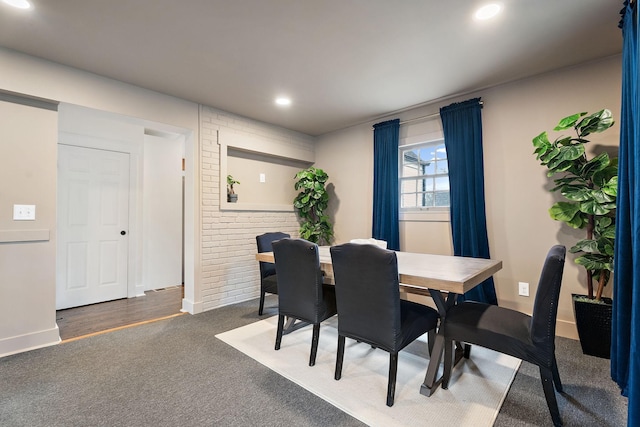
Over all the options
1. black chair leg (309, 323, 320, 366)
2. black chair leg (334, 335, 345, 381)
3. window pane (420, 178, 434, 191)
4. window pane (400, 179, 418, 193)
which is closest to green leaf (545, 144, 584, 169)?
window pane (420, 178, 434, 191)

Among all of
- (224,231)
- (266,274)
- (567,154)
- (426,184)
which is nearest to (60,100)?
(224,231)

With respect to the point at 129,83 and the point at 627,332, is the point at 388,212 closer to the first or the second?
the point at 627,332

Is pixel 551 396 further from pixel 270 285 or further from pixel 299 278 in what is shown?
pixel 270 285

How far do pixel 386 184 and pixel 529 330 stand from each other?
2.47 m

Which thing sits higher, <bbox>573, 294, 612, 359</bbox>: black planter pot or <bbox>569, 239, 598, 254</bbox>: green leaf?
<bbox>569, 239, 598, 254</bbox>: green leaf

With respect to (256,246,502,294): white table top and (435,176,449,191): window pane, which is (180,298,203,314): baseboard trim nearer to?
(256,246,502,294): white table top

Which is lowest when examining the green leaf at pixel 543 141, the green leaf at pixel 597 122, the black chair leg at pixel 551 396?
the black chair leg at pixel 551 396

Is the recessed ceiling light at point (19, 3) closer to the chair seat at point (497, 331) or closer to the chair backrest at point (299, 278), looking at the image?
the chair backrest at point (299, 278)

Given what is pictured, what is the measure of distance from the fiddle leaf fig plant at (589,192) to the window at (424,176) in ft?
3.72

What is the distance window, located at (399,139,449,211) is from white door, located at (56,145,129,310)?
3.94 meters

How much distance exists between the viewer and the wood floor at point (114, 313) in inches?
116

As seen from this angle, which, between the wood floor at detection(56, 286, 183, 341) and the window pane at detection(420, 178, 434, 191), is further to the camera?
the window pane at detection(420, 178, 434, 191)

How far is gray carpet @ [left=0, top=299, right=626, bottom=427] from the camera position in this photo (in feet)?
5.23

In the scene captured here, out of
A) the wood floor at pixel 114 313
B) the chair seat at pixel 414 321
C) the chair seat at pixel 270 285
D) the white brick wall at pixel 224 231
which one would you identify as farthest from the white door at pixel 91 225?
the chair seat at pixel 414 321
